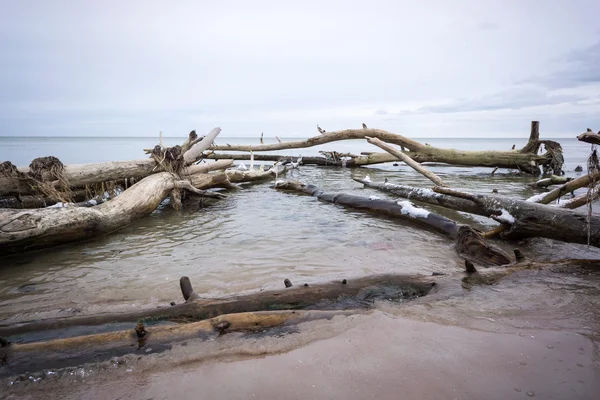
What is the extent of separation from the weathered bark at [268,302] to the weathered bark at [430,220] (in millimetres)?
1500

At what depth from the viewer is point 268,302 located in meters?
2.68

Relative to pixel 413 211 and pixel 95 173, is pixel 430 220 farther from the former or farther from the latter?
pixel 95 173

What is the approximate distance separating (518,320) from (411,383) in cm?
124

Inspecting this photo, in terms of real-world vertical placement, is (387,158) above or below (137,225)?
above

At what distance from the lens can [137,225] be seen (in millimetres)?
6641

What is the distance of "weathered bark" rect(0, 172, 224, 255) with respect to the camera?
444 cm

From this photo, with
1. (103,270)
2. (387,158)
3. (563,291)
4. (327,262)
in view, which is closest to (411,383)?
(563,291)

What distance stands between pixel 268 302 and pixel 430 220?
4223mm

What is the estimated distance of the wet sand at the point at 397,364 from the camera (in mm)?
1771

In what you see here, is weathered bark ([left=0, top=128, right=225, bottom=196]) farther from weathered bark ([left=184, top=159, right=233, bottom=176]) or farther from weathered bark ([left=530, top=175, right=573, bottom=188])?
weathered bark ([left=530, top=175, right=573, bottom=188])

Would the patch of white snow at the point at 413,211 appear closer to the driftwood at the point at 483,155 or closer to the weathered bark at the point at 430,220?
the weathered bark at the point at 430,220

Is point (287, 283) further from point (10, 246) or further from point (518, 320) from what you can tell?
point (10, 246)

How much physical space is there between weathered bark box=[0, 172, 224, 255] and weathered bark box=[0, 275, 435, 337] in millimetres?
2548

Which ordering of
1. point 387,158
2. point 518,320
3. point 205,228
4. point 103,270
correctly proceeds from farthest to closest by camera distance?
point 387,158 → point 205,228 → point 103,270 → point 518,320
